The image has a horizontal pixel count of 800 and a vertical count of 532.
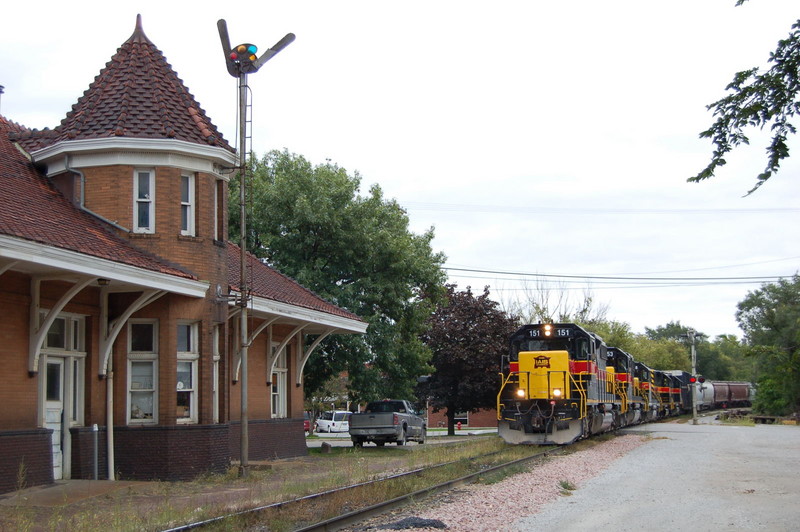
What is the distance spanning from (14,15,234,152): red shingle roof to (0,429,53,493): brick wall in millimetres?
6039

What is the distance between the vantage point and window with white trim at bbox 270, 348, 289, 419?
23.4 meters

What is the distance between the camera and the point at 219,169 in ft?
60.4

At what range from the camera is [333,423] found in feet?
199

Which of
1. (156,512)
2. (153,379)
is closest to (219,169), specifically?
(153,379)

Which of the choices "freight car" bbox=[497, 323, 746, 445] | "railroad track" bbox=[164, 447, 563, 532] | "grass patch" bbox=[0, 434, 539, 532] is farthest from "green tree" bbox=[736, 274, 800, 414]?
"railroad track" bbox=[164, 447, 563, 532]

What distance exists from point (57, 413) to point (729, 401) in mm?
74146

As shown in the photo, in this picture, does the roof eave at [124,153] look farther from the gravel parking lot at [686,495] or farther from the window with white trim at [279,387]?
the gravel parking lot at [686,495]

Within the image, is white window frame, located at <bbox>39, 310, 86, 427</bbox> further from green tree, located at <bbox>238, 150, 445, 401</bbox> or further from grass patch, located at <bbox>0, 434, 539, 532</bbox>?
green tree, located at <bbox>238, 150, 445, 401</bbox>

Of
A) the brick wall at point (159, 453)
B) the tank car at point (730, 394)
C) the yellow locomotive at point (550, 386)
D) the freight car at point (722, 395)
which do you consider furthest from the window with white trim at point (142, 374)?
the tank car at point (730, 394)

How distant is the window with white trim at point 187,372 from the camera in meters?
17.1

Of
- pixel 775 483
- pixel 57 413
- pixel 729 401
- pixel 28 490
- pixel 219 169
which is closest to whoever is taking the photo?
pixel 28 490

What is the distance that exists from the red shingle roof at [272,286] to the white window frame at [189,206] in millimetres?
1860

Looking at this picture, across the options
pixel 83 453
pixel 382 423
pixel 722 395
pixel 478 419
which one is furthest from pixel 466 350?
pixel 722 395

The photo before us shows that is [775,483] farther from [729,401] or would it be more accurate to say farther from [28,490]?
[729,401]
